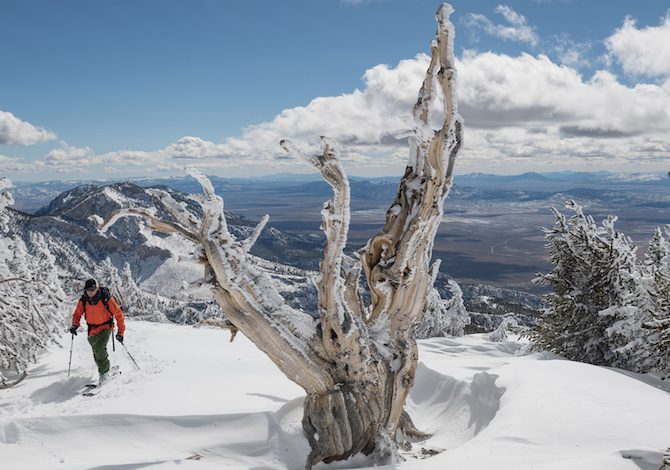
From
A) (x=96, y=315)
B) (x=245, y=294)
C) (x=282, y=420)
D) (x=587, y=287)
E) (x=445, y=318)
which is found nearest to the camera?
(x=245, y=294)

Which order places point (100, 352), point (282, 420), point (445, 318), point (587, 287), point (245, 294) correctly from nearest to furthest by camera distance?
point (245, 294)
point (282, 420)
point (100, 352)
point (587, 287)
point (445, 318)

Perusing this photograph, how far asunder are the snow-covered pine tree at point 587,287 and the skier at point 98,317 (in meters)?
10.6

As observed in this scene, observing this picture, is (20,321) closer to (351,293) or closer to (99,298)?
(99,298)

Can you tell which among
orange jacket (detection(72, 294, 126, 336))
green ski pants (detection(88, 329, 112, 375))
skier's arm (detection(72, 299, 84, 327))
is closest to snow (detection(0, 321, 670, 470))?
green ski pants (detection(88, 329, 112, 375))

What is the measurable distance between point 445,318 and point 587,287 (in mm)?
20418

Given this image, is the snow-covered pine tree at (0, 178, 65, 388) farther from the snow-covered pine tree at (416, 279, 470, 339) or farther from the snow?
the snow-covered pine tree at (416, 279, 470, 339)

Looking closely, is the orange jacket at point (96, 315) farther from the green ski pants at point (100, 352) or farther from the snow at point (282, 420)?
the snow at point (282, 420)

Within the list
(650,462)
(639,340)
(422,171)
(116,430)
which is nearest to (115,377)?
(116,430)

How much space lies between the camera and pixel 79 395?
7074mm

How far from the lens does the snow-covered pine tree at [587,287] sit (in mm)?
11688

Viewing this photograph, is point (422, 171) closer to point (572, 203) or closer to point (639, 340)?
point (639, 340)

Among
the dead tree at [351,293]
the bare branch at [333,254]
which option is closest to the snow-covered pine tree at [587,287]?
the dead tree at [351,293]

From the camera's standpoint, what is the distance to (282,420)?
601 centimetres

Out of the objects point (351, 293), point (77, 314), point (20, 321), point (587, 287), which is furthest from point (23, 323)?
point (587, 287)
